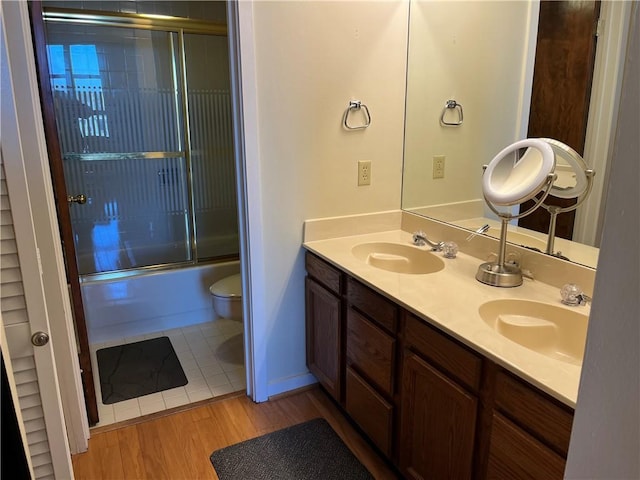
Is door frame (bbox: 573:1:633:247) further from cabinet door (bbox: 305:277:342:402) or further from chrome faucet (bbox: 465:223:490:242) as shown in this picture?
cabinet door (bbox: 305:277:342:402)

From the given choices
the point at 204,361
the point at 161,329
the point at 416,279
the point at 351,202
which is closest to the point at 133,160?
the point at 161,329

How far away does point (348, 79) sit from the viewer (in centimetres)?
219

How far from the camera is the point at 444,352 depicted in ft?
4.69

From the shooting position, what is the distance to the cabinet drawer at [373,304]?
66.0 inches

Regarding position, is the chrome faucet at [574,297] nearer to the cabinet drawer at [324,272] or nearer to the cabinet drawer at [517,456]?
the cabinet drawer at [517,456]

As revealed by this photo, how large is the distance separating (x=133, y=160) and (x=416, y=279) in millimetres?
2426

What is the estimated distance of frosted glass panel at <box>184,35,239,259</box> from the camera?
3414 mm

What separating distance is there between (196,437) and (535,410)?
1515 millimetres

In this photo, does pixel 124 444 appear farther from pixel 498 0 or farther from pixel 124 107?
pixel 498 0

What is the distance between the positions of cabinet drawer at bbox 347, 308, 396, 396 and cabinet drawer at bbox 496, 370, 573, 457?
1.65ft

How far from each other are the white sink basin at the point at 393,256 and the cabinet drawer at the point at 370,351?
1.21 ft

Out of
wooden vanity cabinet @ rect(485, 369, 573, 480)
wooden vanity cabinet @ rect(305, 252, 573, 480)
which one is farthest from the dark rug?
wooden vanity cabinet @ rect(485, 369, 573, 480)

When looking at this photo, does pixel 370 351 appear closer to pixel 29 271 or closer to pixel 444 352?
pixel 444 352

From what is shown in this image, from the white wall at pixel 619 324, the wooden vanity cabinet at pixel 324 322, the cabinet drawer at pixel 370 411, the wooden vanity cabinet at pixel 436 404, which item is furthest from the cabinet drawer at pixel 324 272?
the white wall at pixel 619 324
